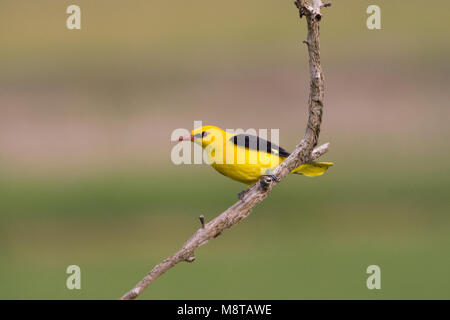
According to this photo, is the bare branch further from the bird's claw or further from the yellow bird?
the yellow bird

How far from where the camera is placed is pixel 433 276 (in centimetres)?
955

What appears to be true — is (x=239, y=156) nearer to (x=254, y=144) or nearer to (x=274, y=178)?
(x=254, y=144)

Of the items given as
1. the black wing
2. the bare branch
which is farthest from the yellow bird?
the bare branch

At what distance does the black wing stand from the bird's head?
5.2 inches

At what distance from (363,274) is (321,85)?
7108mm

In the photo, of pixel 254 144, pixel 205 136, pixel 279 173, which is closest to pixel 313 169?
pixel 254 144

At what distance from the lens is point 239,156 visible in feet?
13.9

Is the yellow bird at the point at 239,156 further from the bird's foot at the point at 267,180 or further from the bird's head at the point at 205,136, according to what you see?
the bird's foot at the point at 267,180

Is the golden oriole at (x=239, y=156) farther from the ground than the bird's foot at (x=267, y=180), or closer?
farther from the ground

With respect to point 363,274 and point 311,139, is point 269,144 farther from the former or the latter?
point 363,274

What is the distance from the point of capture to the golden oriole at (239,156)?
13.6ft

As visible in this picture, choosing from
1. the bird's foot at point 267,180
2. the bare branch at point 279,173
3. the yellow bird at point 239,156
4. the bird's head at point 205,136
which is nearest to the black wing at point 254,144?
the yellow bird at point 239,156

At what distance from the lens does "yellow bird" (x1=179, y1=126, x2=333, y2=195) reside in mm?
4145

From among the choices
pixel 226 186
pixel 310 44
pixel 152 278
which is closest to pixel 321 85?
pixel 310 44
